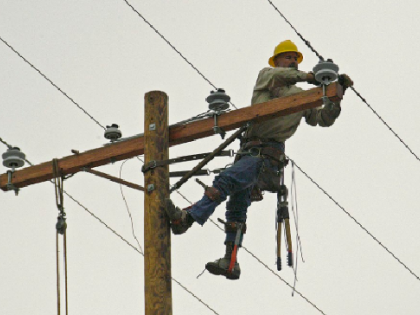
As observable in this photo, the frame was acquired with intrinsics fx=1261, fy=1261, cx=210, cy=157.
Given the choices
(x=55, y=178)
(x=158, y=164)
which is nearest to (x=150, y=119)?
(x=158, y=164)

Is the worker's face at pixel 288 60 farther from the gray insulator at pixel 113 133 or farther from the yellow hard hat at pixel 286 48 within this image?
the gray insulator at pixel 113 133

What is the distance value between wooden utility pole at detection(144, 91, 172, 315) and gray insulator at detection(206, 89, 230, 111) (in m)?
0.44

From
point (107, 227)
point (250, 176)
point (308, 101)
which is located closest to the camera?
point (308, 101)

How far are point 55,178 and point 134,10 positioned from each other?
228 centimetres

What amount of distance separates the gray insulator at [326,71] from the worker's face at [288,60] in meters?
1.56

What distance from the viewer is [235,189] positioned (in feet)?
37.9

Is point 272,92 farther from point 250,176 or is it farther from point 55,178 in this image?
point 55,178

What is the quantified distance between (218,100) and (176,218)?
1.16 m

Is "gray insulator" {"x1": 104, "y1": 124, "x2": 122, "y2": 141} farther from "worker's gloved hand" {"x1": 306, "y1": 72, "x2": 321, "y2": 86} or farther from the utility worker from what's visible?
"worker's gloved hand" {"x1": 306, "y1": 72, "x2": 321, "y2": 86}

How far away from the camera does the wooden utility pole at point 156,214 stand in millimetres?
10883

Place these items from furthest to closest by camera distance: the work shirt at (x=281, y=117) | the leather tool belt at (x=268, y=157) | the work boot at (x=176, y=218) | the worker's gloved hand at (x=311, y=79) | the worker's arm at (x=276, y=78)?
the leather tool belt at (x=268, y=157) < the work shirt at (x=281, y=117) < the worker's arm at (x=276, y=78) < the worker's gloved hand at (x=311, y=79) < the work boot at (x=176, y=218)

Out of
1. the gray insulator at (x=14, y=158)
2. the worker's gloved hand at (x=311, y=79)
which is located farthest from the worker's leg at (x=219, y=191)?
the gray insulator at (x=14, y=158)

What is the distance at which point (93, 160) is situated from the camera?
39.2 feet

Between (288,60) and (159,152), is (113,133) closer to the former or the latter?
(159,152)
